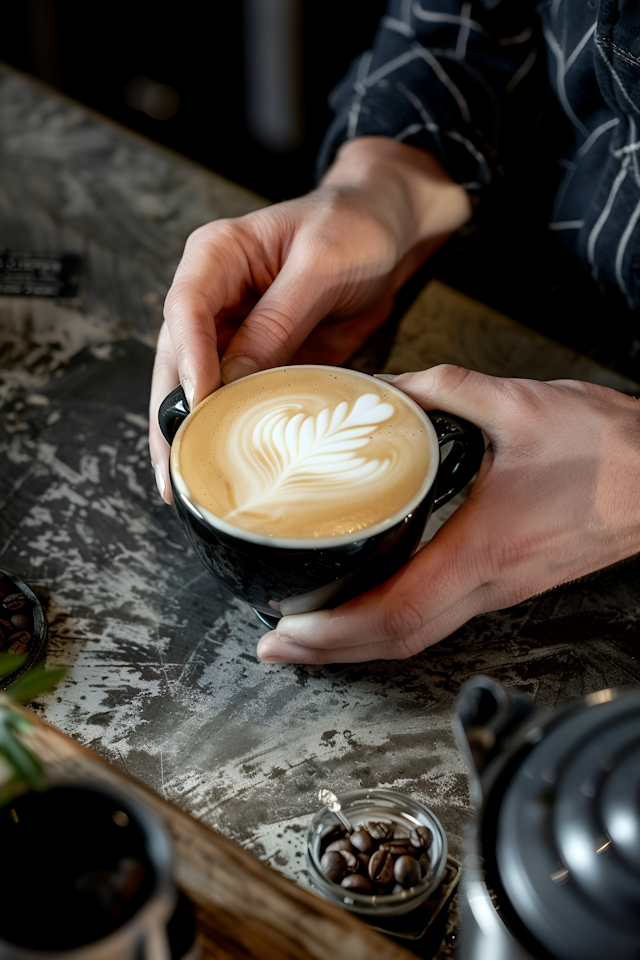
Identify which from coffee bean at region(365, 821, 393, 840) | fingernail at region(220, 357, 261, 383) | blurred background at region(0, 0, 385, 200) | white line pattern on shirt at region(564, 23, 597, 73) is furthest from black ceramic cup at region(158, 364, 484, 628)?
blurred background at region(0, 0, 385, 200)

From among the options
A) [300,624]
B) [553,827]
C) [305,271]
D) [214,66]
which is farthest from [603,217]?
[214,66]

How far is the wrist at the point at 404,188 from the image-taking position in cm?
145

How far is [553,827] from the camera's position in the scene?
48 cm

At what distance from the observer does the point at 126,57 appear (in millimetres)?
4023

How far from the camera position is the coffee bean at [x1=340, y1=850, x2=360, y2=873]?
30.3 inches

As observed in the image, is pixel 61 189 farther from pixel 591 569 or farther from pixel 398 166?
pixel 591 569

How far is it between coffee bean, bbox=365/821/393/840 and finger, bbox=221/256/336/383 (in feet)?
1.89

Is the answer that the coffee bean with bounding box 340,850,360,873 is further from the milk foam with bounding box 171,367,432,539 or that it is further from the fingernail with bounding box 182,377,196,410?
the fingernail with bounding box 182,377,196,410

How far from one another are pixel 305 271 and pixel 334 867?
2.73 feet

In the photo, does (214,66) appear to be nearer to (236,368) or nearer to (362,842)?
(236,368)

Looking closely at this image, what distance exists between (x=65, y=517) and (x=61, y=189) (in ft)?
3.26

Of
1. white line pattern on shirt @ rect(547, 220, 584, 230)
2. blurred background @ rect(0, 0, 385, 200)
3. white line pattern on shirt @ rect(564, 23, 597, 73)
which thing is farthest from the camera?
blurred background @ rect(0, 0, 385, 200)

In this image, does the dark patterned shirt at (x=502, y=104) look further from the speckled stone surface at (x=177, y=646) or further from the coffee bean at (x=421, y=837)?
the coffee bean at (x=421, y=837)

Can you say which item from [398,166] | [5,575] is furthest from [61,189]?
[5,575]
